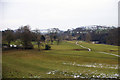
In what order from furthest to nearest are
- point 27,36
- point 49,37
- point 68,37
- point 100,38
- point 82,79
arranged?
point 68,37
point 100,38
point 49,37
point 27,36
point 82,79

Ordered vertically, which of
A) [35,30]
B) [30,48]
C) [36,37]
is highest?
[35,30]

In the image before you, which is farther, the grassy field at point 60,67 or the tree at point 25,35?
the tree at point 25,35

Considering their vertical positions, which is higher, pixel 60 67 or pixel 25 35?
pixel 25 35

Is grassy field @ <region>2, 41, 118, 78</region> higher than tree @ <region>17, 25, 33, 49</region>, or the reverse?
tree @ <region>17, 25, 33, 49</region>

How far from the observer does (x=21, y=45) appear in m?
34.7

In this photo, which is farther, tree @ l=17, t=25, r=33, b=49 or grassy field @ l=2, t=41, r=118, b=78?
tree @ l=17, t=25, r=33, b=49

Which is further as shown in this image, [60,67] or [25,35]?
[25,35]

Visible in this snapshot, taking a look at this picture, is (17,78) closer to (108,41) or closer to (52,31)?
(52,31)

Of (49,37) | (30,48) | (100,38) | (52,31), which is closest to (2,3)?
(30,48)

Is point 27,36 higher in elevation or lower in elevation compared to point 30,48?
higher

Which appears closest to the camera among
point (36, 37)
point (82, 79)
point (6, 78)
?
point (6, 78)

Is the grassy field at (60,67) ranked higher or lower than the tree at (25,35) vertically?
lower

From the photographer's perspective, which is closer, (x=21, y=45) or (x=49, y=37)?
(x=21, y=45)

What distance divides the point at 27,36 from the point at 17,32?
3368 mm
